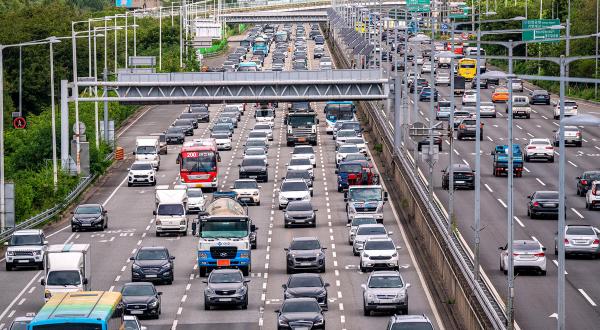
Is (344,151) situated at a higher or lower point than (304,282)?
lower

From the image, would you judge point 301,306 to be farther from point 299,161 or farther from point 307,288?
point 299,161

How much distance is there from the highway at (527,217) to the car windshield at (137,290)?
38.7 ft

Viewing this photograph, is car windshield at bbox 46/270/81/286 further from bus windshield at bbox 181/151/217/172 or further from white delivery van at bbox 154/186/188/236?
bus windshield at bbox 181/151/217/172

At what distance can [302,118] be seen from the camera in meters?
114

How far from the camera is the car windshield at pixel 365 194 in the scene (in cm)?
7956

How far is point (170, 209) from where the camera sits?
76875 millimetres

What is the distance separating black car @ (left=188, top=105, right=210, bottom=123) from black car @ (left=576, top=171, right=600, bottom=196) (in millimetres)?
53467

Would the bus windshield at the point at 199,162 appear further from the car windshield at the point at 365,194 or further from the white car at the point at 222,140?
the white car at the point at 222,140

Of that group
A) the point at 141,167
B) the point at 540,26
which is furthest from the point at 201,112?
the point at 540,26

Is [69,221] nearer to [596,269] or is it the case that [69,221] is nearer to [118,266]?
[118,266]

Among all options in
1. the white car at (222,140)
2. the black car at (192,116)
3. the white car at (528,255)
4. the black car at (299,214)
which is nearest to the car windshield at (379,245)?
the white car at (528,255)

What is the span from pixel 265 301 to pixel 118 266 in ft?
35.5

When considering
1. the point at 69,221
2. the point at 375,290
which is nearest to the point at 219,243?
the point at 375,290

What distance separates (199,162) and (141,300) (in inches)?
1497
